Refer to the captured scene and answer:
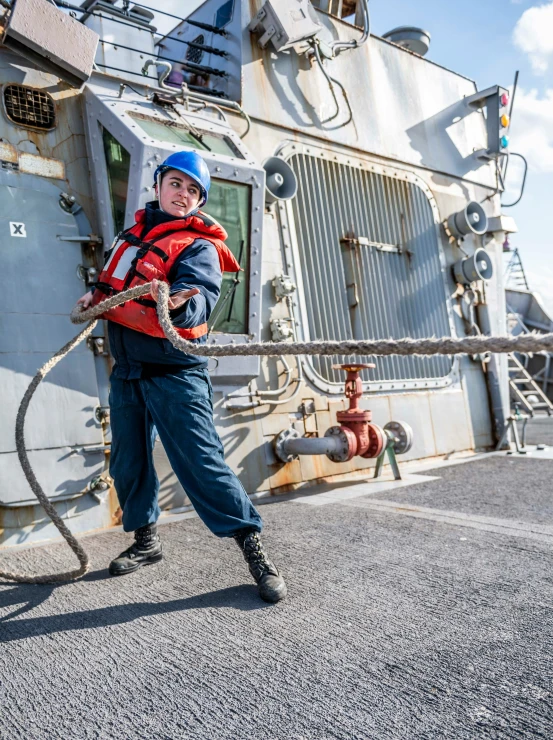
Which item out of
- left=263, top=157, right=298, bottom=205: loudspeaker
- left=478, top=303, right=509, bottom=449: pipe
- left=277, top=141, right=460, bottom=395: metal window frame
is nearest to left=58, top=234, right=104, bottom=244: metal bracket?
left=263, top=157, right=298, bottom=205: loudspeaker

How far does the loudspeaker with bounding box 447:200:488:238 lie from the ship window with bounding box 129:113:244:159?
2803 millimetres

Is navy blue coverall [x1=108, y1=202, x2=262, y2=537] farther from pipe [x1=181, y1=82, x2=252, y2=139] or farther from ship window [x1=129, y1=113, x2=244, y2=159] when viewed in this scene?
pipe [x1=181, y1=82, x2=252, y2=139]

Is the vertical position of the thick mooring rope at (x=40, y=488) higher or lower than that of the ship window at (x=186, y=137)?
lower

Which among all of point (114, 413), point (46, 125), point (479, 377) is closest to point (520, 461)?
point (479, 377)

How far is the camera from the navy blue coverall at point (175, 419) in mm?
2420

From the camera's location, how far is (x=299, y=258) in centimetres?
487

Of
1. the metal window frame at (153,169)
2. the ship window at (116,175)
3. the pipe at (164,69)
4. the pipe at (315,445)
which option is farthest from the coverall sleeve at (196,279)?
the pipe at (164,69)

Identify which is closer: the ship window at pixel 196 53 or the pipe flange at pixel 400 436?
the pipe flange at pixel 400 436

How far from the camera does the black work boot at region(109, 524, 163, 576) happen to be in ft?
8.95

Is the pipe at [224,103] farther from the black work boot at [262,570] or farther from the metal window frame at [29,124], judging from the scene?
the black work boot at [262,570]

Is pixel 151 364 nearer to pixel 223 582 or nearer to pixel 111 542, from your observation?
pixel 223 582

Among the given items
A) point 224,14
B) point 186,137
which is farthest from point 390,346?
point 224,14

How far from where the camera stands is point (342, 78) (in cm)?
545

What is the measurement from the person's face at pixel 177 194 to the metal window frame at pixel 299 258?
7.43 ft
